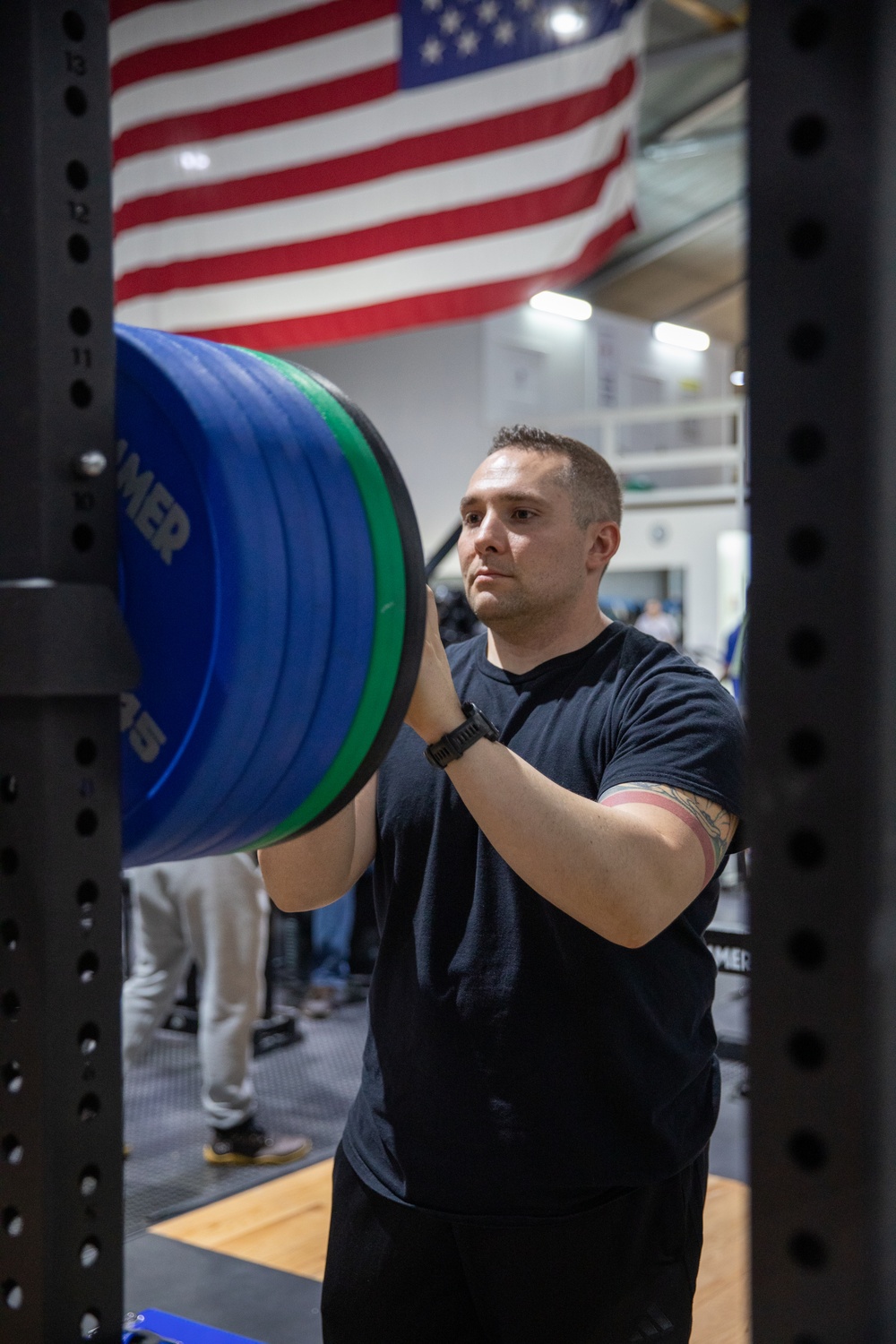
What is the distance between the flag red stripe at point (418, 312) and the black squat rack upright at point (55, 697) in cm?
509

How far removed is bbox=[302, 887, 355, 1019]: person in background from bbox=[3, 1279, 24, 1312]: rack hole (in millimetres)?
4673

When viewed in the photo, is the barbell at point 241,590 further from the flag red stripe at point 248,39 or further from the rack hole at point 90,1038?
the flag red stripe at point 248,39

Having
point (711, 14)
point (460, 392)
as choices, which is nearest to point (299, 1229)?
point (711, 14)

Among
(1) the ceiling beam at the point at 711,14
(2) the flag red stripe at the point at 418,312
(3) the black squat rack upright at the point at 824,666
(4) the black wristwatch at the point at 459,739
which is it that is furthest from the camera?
(1) the ceiling beam at the point at 711,14

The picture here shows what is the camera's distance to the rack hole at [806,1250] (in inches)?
18.5

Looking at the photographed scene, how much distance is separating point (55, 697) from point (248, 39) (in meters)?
6.02

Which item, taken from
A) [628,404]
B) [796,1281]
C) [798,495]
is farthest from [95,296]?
[628,404]

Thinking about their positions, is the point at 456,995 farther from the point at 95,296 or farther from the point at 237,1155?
the point at 237,1155

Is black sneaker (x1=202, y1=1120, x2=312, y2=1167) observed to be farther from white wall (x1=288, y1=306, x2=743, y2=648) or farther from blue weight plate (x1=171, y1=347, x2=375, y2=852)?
white wall (x1=288, y1=306, x2=743, y2=648)

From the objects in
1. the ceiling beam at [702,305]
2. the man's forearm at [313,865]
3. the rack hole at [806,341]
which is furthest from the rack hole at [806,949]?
the ceiling beam at [702,305]

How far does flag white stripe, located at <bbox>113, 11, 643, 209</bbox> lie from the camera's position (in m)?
5.46

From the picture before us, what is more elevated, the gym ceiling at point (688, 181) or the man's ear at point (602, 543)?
the gym ceiling at point (688, 181)

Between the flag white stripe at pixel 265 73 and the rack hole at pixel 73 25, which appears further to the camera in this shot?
the flag white stripe at pixel 265 73

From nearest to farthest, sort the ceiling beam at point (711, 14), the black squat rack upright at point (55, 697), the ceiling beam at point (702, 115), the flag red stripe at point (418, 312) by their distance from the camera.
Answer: the black squat rack upright at point (55, 697) → the flag red stripe at point (418, 312) → the ceiling beam at point (711, 14) → the ceiling beam at point (702, 115)
